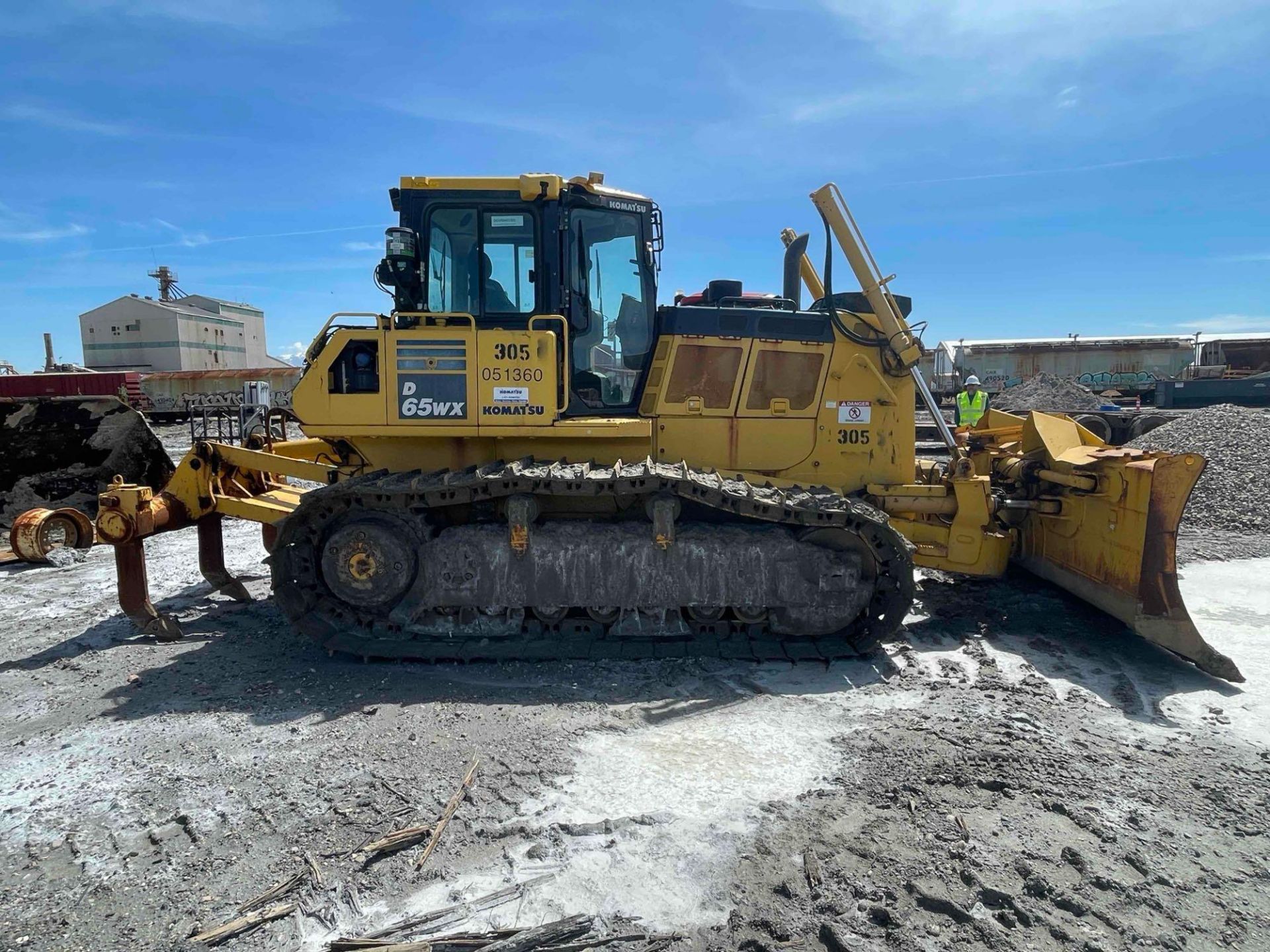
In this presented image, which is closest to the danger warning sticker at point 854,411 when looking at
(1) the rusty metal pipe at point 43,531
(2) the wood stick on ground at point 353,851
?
(2) the wood stick on ground at point 353,851

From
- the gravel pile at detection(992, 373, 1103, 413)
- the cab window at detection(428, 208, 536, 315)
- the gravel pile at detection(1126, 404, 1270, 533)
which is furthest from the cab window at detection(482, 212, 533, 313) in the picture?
the gravel pile at detection(992, 373, 1103, 413)

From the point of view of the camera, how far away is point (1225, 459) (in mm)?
10906

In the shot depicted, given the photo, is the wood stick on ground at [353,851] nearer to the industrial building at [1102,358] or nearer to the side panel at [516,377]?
the side panel at [516,377]

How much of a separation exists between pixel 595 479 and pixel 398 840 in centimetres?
242

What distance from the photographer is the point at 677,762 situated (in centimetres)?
387

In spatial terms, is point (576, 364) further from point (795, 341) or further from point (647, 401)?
point (795, 341)

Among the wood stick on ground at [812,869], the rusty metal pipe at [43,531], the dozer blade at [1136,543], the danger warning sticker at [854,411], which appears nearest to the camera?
the wood stick on ground at [812,869]

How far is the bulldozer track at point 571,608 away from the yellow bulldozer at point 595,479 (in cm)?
2

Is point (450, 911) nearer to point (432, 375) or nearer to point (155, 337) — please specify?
point (432, 375)

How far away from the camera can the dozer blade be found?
500cm

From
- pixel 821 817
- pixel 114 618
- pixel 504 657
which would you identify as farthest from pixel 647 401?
pixel 114 618

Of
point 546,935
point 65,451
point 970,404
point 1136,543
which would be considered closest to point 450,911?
point 546,935

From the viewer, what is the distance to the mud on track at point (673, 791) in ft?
9.15

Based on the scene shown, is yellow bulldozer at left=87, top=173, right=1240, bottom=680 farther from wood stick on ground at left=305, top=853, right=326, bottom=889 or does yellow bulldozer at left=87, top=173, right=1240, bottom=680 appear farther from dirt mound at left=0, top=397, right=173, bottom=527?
dirt mound at left=0, top=397, right=173, bottom=527
